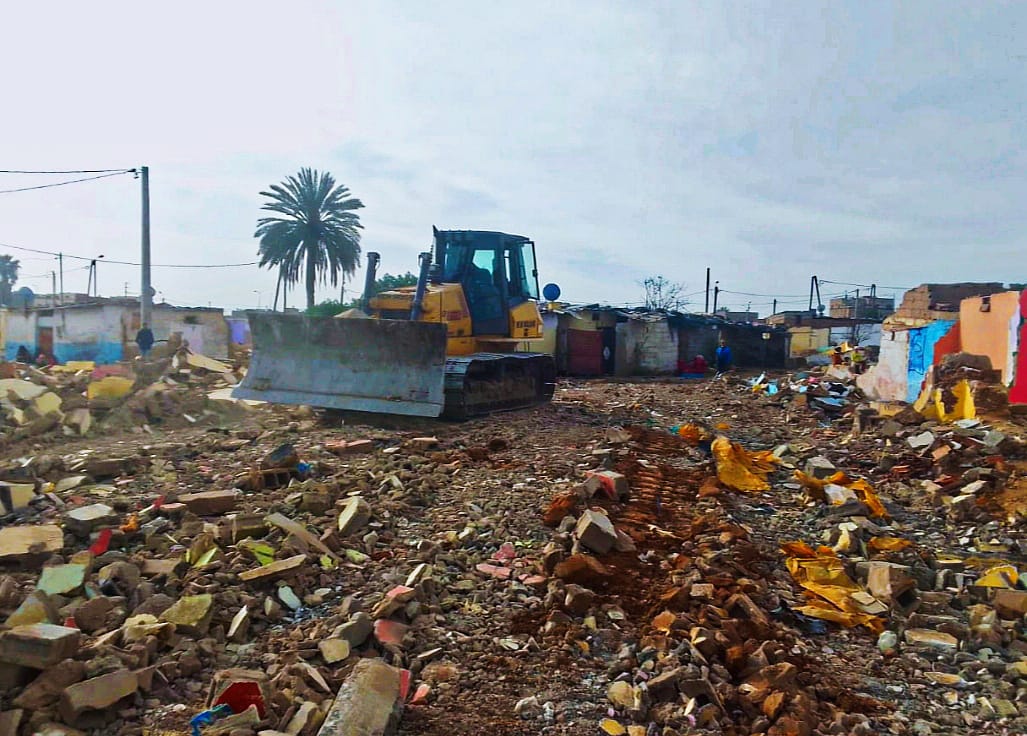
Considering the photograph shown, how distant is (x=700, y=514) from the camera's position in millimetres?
6117

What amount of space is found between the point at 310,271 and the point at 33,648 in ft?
97.9

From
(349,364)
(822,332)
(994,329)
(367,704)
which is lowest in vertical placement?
(367,704)

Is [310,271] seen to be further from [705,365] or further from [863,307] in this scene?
[863,307]

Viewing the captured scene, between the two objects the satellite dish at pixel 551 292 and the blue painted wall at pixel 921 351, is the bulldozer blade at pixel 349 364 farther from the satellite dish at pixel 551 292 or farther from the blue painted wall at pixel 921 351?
the blue painted wall at pixel 921 351

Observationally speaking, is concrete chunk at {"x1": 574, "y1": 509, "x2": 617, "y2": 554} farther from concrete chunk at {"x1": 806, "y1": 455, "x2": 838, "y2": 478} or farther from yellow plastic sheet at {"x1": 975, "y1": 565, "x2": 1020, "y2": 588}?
concrete chunk at {"x1": 806, "y1": 455, "x2": 838, "y2": 478}

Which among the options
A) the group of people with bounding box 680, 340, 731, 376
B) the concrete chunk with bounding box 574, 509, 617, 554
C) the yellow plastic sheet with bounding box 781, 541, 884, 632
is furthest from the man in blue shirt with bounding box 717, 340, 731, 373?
the concrete chunk with bounding box 574, 509, 617, 554

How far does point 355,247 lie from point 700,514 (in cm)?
2840

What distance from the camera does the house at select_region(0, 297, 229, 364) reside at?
2459cm

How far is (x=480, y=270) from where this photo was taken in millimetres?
11414

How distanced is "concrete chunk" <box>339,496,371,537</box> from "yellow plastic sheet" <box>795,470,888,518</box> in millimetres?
4443

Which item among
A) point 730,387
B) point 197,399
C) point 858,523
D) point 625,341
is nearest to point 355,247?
point 625,341

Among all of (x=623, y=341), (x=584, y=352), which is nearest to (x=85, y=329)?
(x=584, y=352)

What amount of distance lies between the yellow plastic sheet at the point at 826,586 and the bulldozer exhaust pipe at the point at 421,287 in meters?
6.29

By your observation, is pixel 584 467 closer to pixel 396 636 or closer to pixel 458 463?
pixel 458 463
